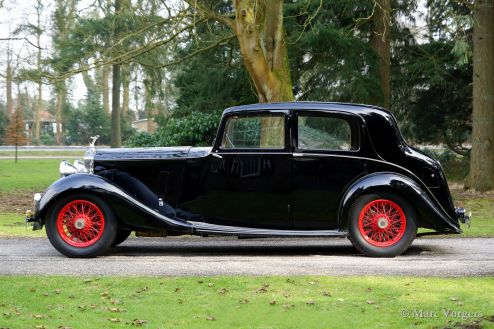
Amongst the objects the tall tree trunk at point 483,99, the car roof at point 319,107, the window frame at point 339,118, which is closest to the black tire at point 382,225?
the window frame at point 339,118

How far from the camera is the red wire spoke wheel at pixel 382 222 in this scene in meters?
9.42

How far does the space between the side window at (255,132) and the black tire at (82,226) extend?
1688 mm

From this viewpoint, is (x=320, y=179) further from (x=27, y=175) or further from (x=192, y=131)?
(x=27, y=175)

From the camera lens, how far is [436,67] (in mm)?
23906

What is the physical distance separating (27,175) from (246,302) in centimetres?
2470

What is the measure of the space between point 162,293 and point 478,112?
15.3 meters

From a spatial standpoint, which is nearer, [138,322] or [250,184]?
[138,322]

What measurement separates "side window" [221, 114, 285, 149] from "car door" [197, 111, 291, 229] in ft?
0.04

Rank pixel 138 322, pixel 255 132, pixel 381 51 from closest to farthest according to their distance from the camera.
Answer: pixel 138 322, pixel 255 132, pixel 381 51

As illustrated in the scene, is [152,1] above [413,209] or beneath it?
above

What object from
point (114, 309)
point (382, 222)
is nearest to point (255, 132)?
point (382, 222)

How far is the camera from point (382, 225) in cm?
943

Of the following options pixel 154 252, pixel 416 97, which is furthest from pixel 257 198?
pixel 416 97

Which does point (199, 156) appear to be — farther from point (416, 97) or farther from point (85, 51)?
point (416, 97)
